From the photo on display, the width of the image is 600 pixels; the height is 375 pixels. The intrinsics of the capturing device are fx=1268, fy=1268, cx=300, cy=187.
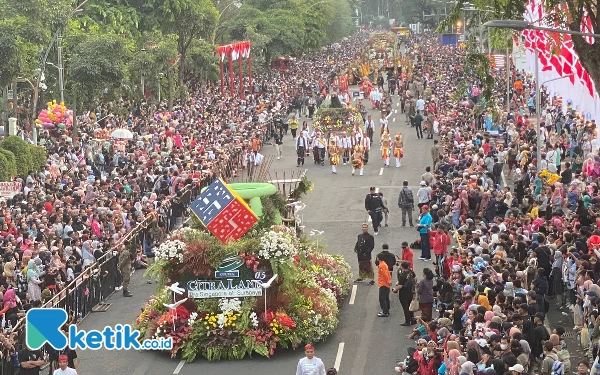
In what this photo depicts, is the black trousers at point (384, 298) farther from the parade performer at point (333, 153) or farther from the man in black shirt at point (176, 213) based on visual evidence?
the parade performer at point (333, 153)

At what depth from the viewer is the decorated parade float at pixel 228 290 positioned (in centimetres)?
2236

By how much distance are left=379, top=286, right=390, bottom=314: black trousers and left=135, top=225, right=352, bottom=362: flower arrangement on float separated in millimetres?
1756

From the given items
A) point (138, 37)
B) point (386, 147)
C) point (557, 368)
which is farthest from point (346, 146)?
point (138, 37)

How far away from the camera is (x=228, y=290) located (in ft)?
74.5

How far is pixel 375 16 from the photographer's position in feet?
634

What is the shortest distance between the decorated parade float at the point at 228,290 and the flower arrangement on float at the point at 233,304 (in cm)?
2

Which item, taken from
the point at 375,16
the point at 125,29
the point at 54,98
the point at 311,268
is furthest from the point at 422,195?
the point at 375,16

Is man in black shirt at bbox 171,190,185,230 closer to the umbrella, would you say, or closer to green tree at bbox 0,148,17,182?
green tree at bbox 0,148,17,182

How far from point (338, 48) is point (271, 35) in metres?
33.2

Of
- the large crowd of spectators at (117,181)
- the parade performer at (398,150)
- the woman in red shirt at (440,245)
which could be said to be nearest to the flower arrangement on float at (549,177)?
the woman in red shirt at (440,245)

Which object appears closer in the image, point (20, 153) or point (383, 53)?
point (20, 153)

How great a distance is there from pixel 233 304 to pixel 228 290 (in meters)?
0.27

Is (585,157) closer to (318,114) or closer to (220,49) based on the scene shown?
(318,114)

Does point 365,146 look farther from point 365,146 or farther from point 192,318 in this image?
point 192,318
